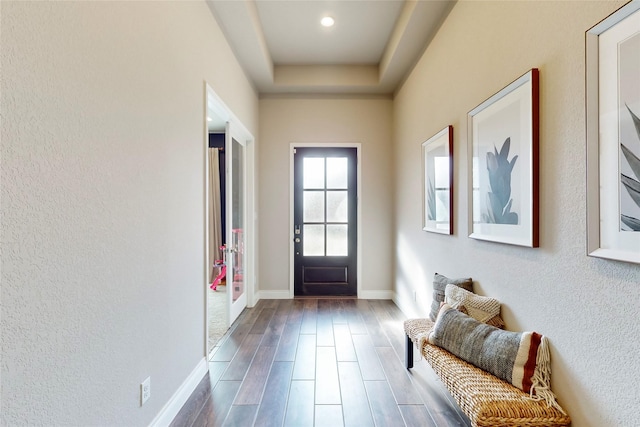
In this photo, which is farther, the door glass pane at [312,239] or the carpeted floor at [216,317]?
the door glass pane at [312,239]

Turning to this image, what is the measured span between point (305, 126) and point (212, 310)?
2754 mm

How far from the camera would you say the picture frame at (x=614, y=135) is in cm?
100

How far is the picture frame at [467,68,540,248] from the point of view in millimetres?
1462

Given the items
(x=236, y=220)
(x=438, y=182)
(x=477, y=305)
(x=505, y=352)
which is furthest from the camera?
(x=236, y=220)

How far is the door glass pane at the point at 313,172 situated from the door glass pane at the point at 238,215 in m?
0.92

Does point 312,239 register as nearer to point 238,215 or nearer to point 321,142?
point 238,215

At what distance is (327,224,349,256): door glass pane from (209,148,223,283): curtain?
2.35m

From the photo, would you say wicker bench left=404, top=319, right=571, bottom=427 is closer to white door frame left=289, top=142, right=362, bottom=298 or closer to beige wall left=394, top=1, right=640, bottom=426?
beige wall left=394, top=1, right=640, bottom=426

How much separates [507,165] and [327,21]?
7.80ft

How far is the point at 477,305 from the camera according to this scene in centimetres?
184

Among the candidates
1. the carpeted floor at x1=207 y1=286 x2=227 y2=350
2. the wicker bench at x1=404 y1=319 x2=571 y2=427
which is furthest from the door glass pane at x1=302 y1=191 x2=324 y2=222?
the wicker bench at x1=404 y1=319 x2=571 y2=427

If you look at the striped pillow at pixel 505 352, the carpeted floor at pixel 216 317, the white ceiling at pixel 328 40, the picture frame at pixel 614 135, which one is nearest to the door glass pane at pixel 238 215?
the carpeted floor at pixel 216 317

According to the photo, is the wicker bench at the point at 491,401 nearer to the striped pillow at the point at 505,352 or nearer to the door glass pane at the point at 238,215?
the striped pillow at the point at 505,352

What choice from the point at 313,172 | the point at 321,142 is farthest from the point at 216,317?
the point at 321,142
